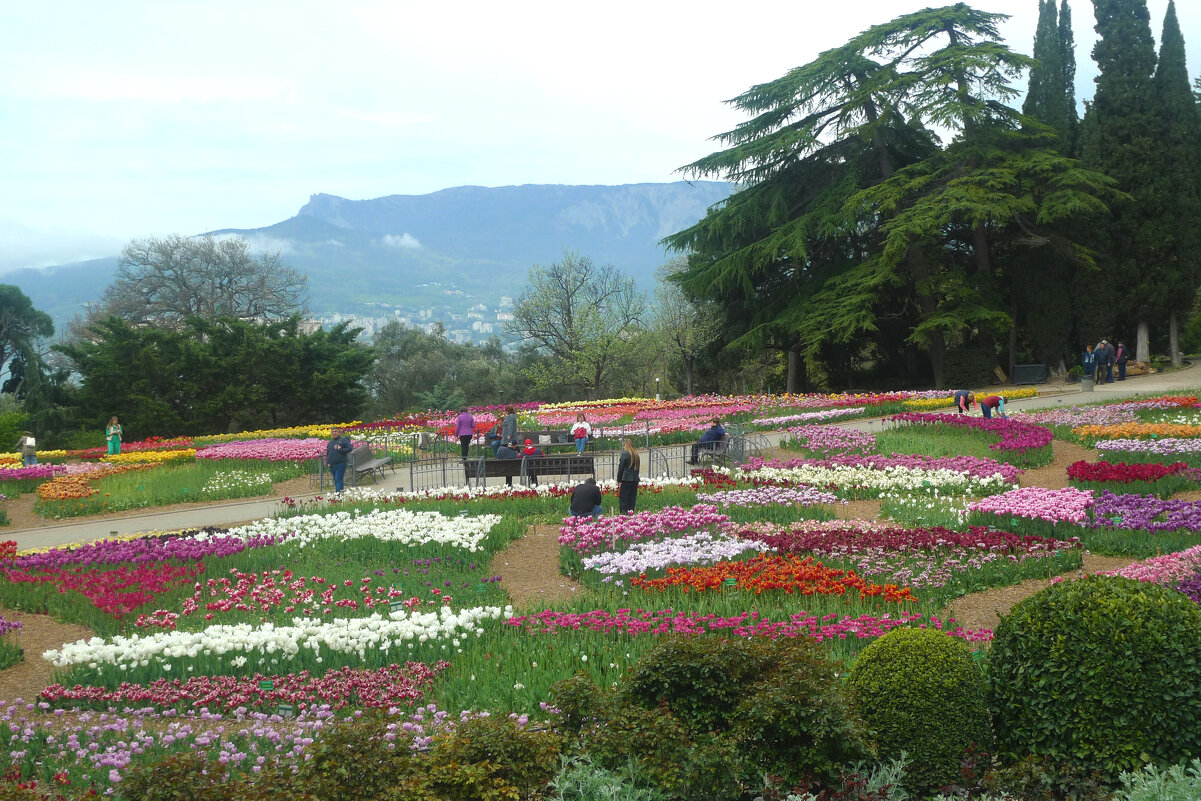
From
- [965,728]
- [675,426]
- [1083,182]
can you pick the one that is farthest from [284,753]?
[1083,182]

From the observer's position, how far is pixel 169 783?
140 inches

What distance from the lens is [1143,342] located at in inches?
1261

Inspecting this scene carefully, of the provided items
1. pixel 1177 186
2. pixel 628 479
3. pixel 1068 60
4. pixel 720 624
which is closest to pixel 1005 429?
pixel 628 479

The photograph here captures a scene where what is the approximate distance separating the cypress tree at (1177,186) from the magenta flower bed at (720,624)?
98.1 ft

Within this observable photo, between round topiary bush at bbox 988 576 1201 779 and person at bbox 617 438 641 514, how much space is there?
7.97 metres

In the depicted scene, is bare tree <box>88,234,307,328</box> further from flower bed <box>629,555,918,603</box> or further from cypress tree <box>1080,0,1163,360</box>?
flower bed <box>629,555,918,603</box>

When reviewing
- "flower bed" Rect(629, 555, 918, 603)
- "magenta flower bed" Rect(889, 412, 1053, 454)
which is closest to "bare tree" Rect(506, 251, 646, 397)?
"magenta flower bed" Rect(889, 412, 1053, 454)

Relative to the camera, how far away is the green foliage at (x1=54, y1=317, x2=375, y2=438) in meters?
32.5

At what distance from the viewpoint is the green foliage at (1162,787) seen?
11.4 ft

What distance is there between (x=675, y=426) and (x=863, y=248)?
60.1ft

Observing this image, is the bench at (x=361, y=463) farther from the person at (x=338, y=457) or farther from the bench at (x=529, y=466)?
the bench at (x=529, y=466)

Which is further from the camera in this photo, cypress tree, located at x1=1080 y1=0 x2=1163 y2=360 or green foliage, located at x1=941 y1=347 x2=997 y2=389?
green foliage, located at x1=941 y1=347 x2=997 y2=389

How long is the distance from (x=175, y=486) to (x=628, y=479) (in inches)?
403

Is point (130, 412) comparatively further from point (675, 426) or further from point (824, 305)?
point (824, 305)
